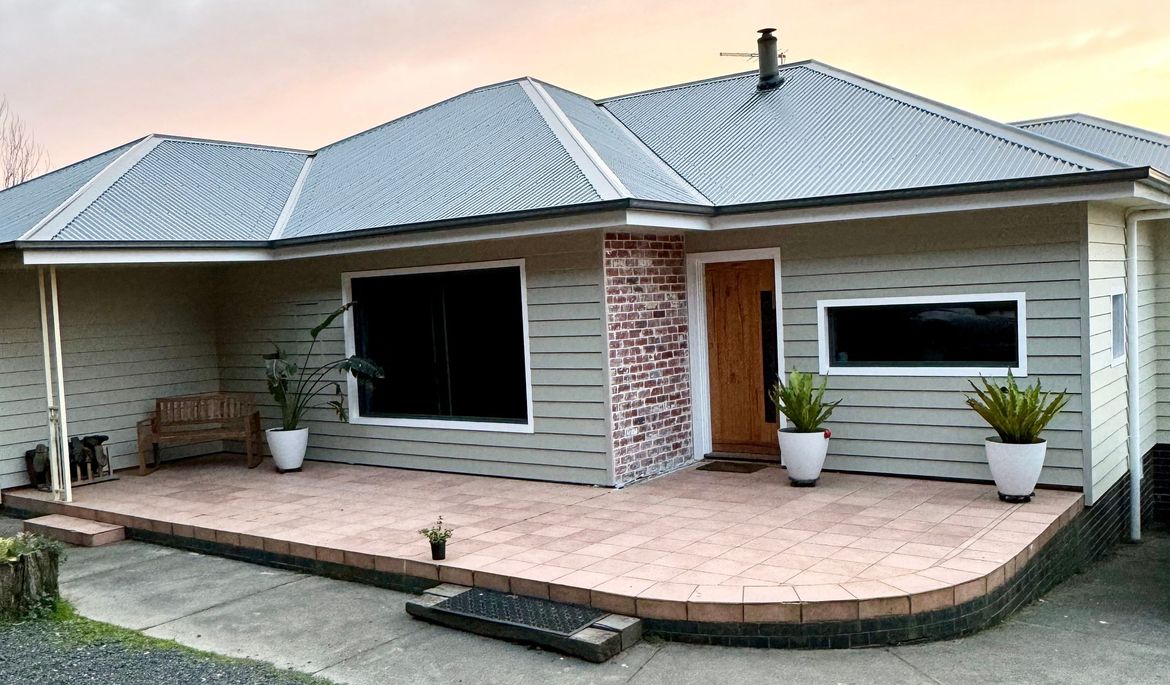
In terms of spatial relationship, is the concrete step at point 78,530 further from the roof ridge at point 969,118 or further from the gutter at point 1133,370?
the gutter at point 1133,370

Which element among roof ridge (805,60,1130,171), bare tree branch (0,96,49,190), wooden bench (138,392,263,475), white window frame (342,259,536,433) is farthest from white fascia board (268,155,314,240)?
bare tree branch (0,96,49,190)

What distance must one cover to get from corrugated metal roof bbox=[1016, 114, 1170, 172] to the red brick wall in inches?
177

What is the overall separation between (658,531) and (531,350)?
8.37 feet

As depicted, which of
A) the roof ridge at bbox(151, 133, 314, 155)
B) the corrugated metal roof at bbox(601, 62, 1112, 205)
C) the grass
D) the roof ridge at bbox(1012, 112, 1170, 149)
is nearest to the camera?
the grass

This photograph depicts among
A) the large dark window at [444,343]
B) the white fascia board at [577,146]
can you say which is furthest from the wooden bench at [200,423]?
the white fascia board at [577,146]

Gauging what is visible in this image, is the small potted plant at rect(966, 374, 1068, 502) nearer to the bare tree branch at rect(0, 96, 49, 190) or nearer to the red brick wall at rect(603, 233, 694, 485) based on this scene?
the red brick wall at rect(603, 233, 694, 485)

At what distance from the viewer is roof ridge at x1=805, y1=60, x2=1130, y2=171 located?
706cm

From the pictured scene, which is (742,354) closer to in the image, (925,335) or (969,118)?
(925,335)

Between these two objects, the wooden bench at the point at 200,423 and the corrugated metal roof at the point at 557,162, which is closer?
the corrugated metal roof at the point at 557,162

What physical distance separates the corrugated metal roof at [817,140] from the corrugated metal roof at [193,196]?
4212 mm

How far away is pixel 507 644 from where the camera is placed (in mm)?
5180

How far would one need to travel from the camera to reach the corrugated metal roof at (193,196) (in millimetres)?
9031

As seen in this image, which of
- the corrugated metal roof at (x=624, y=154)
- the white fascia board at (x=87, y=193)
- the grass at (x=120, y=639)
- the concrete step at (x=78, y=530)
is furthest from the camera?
the white fascia board at (x=87, y=193)

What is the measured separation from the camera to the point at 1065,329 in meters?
7.23
